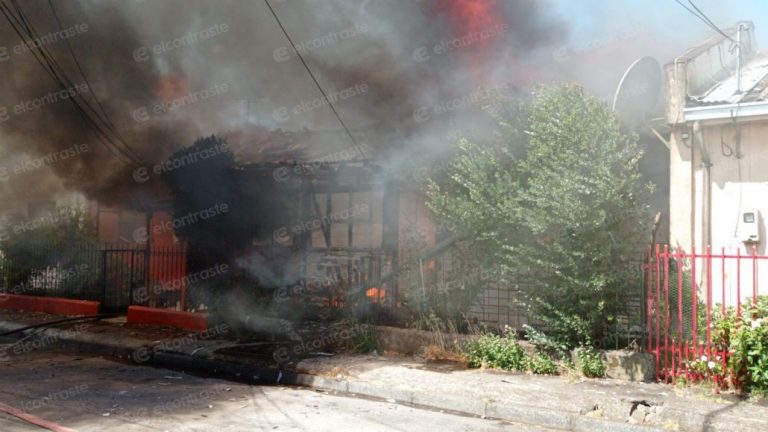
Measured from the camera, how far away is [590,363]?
7539 millimetres

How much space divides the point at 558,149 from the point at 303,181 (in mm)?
6298

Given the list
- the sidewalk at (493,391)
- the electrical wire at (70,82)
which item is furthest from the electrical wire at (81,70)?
the sidewalk at (493,391)

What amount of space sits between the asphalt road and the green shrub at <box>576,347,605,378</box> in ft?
5.92

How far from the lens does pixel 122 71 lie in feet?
50.3

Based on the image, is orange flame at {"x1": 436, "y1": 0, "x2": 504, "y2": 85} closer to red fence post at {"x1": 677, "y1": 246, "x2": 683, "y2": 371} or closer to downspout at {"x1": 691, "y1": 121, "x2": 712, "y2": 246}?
downspout at {"x1": 691, "y1": 121, "x2": 712, "y2": 246}

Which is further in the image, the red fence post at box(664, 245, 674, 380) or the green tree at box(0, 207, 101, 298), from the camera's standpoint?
the green tree at box(0, 207, 101, 298)

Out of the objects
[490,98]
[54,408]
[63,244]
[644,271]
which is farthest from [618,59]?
[63,244]

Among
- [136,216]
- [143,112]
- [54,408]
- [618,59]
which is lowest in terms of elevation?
[54,408]

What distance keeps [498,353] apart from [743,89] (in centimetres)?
493

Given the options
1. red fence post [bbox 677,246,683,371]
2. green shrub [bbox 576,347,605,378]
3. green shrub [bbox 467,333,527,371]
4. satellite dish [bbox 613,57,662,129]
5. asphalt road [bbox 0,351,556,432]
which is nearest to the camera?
asphalt road [bbox 0,351,556,432]

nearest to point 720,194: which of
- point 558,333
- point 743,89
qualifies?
point 743,89

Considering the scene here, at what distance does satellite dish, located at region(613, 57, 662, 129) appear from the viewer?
8.60m

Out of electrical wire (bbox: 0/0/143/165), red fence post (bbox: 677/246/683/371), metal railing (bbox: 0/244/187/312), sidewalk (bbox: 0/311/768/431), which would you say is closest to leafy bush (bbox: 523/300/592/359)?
sidewalk (bbox: 0/311/768/431)

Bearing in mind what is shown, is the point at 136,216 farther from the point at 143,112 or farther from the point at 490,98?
the point at 490,98
